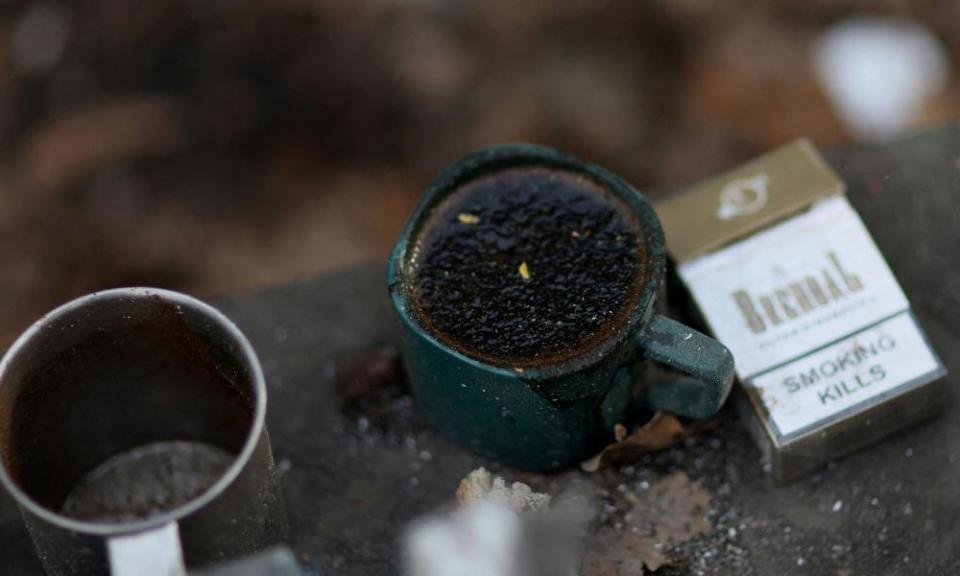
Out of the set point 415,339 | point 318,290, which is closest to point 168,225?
point 318,290

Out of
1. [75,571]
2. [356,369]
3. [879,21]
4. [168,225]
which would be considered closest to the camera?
[75,571]

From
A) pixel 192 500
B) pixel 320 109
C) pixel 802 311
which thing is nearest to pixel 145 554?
pixel 192 500

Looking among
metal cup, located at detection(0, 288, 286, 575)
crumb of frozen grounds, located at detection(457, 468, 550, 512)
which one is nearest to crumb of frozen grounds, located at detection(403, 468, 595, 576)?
crumb of frozen grounds, located at detection(457, 468, 550, 512)

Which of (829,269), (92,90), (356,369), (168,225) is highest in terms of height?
(829,269)

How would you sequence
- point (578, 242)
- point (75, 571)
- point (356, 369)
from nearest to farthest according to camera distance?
point (75, 571), point (578, 242), point (356, 369)

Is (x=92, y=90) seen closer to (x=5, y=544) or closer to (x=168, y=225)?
(x=168, y=225)

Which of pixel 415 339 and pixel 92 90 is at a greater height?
pixel 415 339

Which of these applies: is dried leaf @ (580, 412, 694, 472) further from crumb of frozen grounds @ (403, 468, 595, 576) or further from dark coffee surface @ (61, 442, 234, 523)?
dark coffee surface @ (61, 442, 234, 523)

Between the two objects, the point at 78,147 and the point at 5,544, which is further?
the point at 78,147
